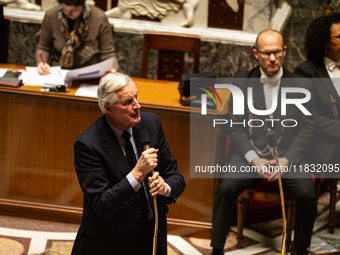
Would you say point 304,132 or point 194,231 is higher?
point 304,132

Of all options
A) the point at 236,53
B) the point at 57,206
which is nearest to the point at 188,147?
the point at 57,206

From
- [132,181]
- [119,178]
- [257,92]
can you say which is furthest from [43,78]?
[132,181]

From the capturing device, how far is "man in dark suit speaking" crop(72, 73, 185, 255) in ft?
6.68

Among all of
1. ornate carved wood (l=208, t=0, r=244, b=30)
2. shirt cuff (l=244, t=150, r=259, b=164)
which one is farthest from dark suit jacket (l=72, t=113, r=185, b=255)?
ornate carved wood (l=208, t=0, r=244, b=30)

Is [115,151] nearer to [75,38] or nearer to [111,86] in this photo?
[111,86]

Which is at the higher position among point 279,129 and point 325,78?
point 325,78

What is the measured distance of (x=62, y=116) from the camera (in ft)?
11.5

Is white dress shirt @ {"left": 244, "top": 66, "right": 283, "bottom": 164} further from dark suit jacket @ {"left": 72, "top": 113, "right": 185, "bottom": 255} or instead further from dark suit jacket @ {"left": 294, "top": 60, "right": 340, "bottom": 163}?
dark suit jacket @ {"left": 72, "top": 113, "right": 185, "bottom": 255}

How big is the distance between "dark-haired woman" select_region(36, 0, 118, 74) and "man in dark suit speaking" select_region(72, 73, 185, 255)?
190 cm

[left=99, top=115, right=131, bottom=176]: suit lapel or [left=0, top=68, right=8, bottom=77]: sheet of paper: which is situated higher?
[left=99, top=115, right=131, bottom=176]: suit lapel

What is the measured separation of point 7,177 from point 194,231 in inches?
59.0

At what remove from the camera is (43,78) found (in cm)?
375

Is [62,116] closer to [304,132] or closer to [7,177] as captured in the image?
[7,177]

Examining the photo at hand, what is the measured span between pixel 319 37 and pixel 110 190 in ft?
7.92
